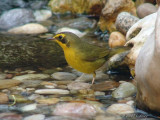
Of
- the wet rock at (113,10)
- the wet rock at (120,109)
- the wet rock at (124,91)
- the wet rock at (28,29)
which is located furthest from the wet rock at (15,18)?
the wet rock at (120,109)

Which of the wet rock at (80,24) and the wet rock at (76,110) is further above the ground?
the wet rock at (80,24)

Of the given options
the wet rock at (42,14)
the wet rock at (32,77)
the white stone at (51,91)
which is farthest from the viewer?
the wet rock at (42,14)

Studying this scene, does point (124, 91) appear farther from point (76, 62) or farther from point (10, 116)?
point (10, 116)

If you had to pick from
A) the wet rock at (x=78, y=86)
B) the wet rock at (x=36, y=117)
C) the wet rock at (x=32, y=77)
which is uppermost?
the wet rock at (x=32, y=77)

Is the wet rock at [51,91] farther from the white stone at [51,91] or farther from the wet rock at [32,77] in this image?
the wet rock at [32,77]

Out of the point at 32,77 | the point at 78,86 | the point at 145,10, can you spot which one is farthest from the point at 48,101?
the point at 145,10

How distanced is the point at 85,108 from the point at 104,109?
327 millimetres

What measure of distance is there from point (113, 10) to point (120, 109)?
5016 mm

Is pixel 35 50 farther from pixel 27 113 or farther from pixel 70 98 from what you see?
pixel 27 113

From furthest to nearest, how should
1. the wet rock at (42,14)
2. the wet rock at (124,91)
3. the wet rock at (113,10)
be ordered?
the wet rock at (42,14) → the wet rock at (113,10) → the wet rock at (124,91)

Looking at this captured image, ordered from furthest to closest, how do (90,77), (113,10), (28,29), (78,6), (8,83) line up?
(78,6)
(28,29)
(113,10)
(90,77)
(8,83)

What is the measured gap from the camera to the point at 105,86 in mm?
5281

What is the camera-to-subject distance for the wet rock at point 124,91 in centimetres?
479

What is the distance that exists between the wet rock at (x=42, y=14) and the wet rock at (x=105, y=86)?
247 inches
